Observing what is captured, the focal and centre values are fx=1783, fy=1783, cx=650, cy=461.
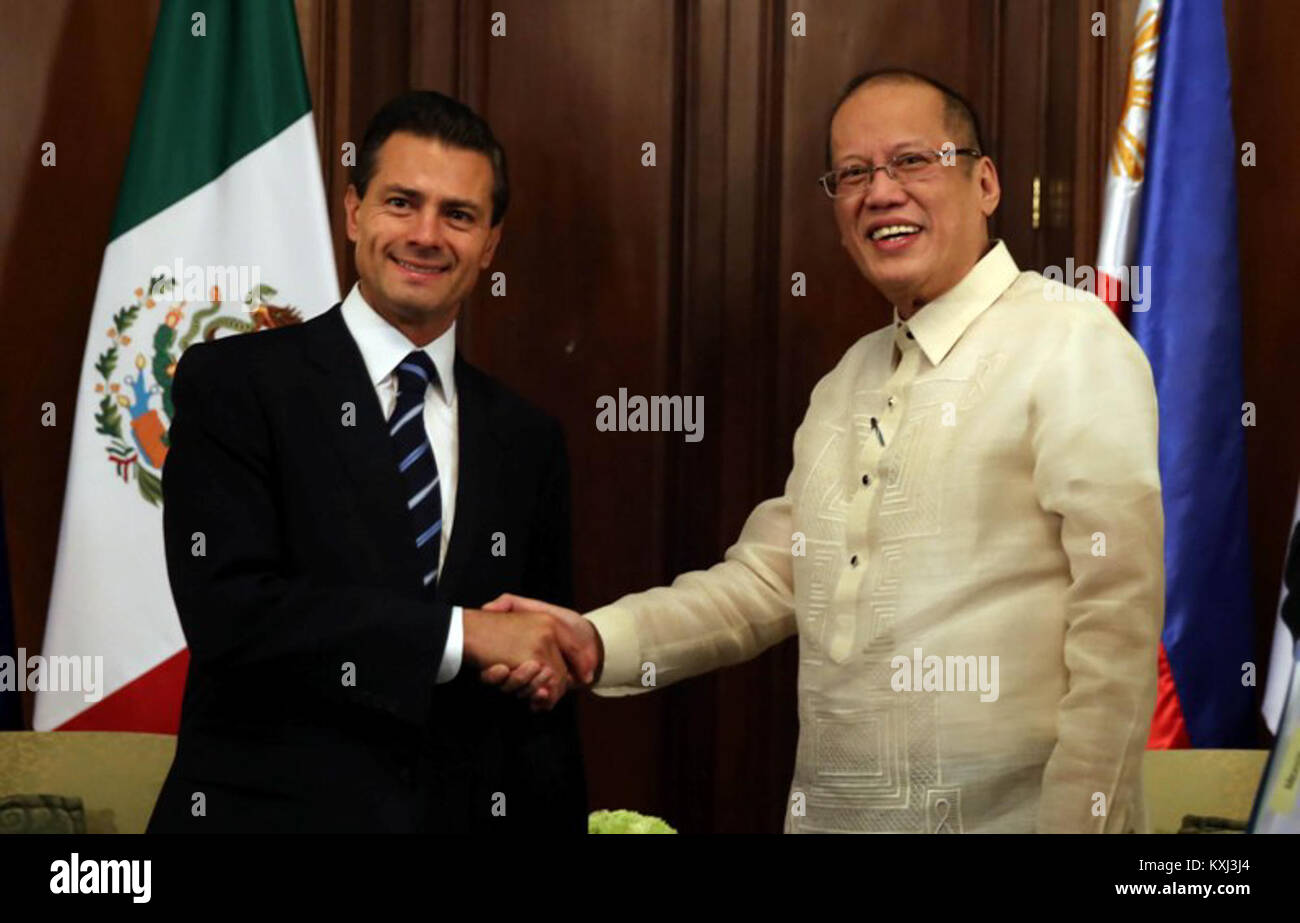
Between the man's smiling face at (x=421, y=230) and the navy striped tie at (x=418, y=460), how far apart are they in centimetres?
7

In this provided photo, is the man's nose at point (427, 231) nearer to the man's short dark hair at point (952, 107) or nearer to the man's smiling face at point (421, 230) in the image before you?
the man's smiling face at point (421, 230)

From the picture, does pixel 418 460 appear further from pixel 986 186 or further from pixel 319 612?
pixel 986 186

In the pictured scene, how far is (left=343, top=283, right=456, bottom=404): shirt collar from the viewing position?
118 inches

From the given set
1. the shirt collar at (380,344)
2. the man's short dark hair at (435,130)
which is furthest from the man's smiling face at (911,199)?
the shirt collar at (380,344)

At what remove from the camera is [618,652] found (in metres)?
3.27

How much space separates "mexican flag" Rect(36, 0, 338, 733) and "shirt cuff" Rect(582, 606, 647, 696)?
903 millimetres

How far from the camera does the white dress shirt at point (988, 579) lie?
107 inches

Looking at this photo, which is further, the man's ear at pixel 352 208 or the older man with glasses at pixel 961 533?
the man's ear at pixel 352 208

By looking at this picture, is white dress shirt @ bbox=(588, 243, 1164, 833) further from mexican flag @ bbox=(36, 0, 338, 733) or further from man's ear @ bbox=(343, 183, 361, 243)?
mexican flag @ bbox=(36, 0, 338, 733)

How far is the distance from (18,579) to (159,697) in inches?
18.8

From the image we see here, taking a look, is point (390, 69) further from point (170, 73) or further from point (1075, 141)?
point (1075, 141)

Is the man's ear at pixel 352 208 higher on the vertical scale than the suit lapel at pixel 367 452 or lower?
higher

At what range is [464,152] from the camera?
10.1ft

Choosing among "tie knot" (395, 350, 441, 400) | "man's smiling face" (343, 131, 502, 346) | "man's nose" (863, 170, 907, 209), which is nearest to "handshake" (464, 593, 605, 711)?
"tie knot" (395, 350, 441, 400)
